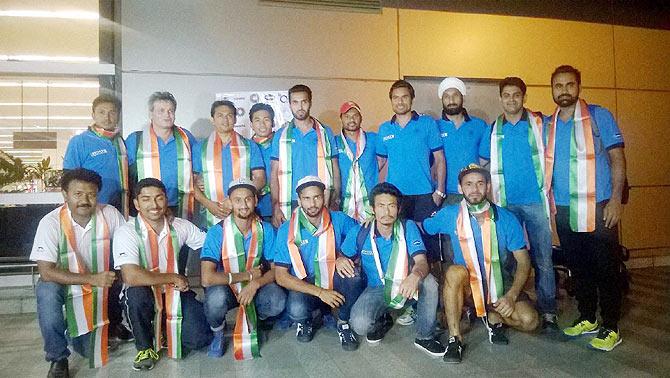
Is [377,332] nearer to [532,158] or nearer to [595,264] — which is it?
[595,264]

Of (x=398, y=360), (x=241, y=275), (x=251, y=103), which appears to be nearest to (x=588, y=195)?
(x=398, y=360)

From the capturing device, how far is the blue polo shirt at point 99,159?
349cm

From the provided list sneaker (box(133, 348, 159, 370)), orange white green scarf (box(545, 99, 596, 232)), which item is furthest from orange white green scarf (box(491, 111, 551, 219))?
sneaker (box(133, 348, 159, 370))

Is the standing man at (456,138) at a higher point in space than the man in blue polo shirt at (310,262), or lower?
higher

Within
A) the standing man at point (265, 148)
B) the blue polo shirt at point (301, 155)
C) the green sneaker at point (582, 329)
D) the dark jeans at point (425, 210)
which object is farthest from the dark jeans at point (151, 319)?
the green sneaker at point (582, 329)

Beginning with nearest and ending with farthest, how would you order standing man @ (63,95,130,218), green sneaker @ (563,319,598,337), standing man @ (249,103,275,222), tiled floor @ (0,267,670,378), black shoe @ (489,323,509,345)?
tiled floor @ (0,267,670,378), black shoe @ (489,323,509,345), green sneaker @ (563,319,598,337), standing man @ (63,95,130,218), standing man @ (249,103,275,222)

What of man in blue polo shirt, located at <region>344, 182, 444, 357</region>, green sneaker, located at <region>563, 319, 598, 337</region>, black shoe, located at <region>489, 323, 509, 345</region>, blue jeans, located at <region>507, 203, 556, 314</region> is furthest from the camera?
blue jeans, located at <region>507, 203, 556, 314</region>

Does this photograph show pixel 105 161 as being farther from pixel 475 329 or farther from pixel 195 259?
pixel 475 329

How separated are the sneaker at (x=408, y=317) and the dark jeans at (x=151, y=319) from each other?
5.10 feet

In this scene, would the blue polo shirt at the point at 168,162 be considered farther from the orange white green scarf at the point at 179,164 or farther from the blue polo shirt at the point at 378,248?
the blue polo shirt at the point at 378,248

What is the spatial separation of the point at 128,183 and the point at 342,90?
263 centimetres

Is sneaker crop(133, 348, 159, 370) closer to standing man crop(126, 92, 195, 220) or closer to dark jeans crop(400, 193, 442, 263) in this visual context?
standing man crop(126, 92, 195, 220)

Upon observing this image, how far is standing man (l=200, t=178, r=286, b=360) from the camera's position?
3080 millimetres

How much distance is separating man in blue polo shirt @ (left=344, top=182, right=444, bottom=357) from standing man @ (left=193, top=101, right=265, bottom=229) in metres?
1.21
